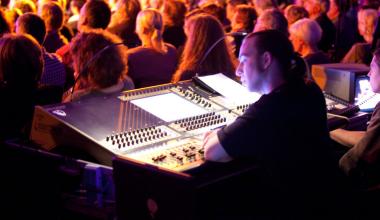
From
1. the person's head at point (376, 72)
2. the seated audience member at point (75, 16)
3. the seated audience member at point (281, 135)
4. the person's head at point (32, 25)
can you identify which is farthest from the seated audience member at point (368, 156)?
the seated audience member at point (75, 16)

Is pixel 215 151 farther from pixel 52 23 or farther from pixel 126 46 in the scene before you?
pixel 52 23

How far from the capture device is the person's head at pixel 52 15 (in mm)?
5652

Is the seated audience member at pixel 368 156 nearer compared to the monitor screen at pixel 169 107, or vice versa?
the seated audience member at pixel 368 156

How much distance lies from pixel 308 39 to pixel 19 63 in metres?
2.68

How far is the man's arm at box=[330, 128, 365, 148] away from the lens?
3674mm

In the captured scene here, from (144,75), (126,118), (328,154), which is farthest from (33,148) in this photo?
(144,75)

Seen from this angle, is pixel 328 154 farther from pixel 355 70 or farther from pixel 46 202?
pixel 355 70

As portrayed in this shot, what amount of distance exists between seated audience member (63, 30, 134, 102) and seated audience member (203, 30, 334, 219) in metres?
0.96

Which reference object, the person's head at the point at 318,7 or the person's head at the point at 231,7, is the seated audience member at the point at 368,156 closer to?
the person's head at the point at 318,7

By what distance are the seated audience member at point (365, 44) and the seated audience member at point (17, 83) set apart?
126 inches

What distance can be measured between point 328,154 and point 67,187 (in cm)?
127

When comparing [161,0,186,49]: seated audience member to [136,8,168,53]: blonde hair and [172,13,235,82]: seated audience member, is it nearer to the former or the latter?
[136,8,168,53]: blonde hair

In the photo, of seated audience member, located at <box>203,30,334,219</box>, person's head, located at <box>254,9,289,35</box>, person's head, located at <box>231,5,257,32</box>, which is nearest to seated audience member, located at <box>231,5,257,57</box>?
person's head, located at <box>231,5,257,32</box>

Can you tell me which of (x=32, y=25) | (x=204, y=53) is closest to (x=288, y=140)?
(x=204, y=53)
